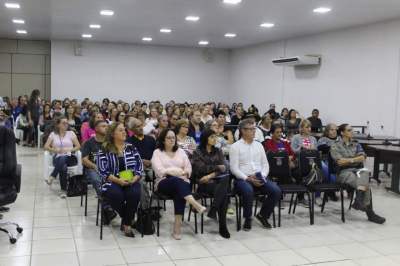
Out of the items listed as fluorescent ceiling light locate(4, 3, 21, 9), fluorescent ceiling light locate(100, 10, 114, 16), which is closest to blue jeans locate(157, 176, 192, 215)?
fluorescent ceiling light locate(100, 10, 114, 16)

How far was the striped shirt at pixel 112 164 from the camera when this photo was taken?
4.50m

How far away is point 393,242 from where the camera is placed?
14.9 feet

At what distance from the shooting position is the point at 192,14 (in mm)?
9594

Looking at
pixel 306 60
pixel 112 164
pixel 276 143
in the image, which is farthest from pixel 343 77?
pixel 112 164

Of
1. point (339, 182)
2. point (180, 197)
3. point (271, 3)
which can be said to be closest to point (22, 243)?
point (180, 197)

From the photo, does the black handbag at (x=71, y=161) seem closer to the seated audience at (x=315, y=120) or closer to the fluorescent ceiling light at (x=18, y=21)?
the fluorescent ceiling light at (x=18, y=21)

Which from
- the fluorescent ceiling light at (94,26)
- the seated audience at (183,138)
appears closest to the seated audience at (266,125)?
the seated audience at (183,138)

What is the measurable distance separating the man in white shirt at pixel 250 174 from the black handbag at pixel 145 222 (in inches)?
39.2

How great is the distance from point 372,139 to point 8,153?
21.4 feet

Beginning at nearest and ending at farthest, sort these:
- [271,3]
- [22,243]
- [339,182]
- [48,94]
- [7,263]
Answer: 1. [7,263]
2. [22,243]
3. [339,182]
4. [271,3]
5. [48,94]

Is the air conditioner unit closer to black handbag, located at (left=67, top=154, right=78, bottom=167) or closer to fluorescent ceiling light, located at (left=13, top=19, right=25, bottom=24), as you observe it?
fluorescent ceiling light, located at (left=13, top=19, right=25, bottom=24)

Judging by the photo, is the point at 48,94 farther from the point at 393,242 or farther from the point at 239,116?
the point at 393,242

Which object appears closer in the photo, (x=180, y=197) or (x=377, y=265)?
(x=377, y=265)

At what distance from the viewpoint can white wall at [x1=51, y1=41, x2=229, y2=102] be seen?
1582cm
